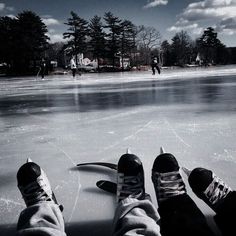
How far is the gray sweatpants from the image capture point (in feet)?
3.92

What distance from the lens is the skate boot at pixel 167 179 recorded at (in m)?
1.59

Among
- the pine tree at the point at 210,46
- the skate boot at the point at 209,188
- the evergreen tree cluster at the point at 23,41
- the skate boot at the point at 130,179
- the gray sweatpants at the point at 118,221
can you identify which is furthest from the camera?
the pine tree at the point at 210,46

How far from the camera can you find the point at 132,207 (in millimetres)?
1358

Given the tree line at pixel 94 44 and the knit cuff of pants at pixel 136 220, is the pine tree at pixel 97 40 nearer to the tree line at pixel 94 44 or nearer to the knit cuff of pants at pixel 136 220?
the tree line at pixel 94 44

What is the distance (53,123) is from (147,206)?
3174 mm

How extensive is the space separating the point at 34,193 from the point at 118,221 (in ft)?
1.70

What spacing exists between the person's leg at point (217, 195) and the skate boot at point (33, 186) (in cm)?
73

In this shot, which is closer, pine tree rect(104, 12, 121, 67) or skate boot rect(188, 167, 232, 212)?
skate boot rect(188, 167, 232, 212)

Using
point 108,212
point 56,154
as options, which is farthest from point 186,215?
point 56,154

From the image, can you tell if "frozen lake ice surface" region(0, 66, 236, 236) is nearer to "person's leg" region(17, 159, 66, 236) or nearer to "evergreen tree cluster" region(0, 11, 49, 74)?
"person's leg" region(17, 159, 66, 236)

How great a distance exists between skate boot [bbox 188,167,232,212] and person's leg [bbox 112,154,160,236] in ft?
0.86

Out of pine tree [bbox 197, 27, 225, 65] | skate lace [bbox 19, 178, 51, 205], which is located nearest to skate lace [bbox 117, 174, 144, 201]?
skate lace [bbox 19, 178, 51, 205]

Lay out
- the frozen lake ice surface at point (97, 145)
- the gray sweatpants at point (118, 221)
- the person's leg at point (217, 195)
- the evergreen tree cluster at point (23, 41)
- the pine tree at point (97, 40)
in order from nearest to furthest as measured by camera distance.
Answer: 1. the gray sweatpants at point (118, 221)
2. the person's leg at point (217, 195)
3. the frozen lake ice surface at point (97, 145)
4. the evergreen tree cluster at point (23, 41)
5. the pine tree at point (97, 40)

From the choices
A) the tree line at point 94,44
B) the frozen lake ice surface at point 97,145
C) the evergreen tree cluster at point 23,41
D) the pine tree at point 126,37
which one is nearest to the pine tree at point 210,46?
the tree line at point 94,44
